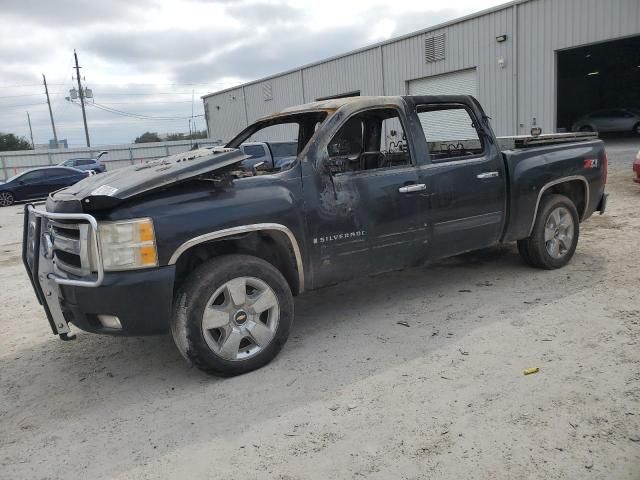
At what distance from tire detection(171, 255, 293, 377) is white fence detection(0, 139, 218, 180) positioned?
102ft

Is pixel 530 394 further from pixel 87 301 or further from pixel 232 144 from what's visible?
pixel 232 144

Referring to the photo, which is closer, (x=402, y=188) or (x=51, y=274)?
(x=51, y=274)

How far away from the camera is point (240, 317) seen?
3596 millimetres

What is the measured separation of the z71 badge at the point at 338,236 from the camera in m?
3.94

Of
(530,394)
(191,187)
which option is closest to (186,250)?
(191,187)

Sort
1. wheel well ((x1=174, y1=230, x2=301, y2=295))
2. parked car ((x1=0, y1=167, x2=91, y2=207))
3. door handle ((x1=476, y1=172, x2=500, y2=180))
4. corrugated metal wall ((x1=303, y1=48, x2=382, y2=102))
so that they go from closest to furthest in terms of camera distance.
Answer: wheel well ((x1=174, y1=230, x2=301, y2=295)) → door handle ((x1=476, y1=172, x2=500, y2=180)) → parked car ((x1=0, y1=167, x2=91, y2=207)) → corrugated metal wall ((x1=303, y1=48, x2=382, y2=102))

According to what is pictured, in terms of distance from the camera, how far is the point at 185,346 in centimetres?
344

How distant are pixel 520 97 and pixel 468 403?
53.6 feet

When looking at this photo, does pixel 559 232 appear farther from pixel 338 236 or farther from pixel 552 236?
pixel 338 236

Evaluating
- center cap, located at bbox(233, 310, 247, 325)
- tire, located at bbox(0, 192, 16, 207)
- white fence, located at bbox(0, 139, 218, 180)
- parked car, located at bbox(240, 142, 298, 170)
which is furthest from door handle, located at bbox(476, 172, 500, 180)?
white fence, located at bbox(0, 139, 218, 180)

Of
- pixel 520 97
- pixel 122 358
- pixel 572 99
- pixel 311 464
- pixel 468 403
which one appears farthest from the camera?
pixel 572 99

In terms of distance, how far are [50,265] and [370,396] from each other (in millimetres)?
2340

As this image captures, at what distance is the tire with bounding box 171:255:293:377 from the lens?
3.43 m

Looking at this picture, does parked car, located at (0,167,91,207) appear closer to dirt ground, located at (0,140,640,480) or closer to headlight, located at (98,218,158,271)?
dirt ground, located at (0,140,640,480)
